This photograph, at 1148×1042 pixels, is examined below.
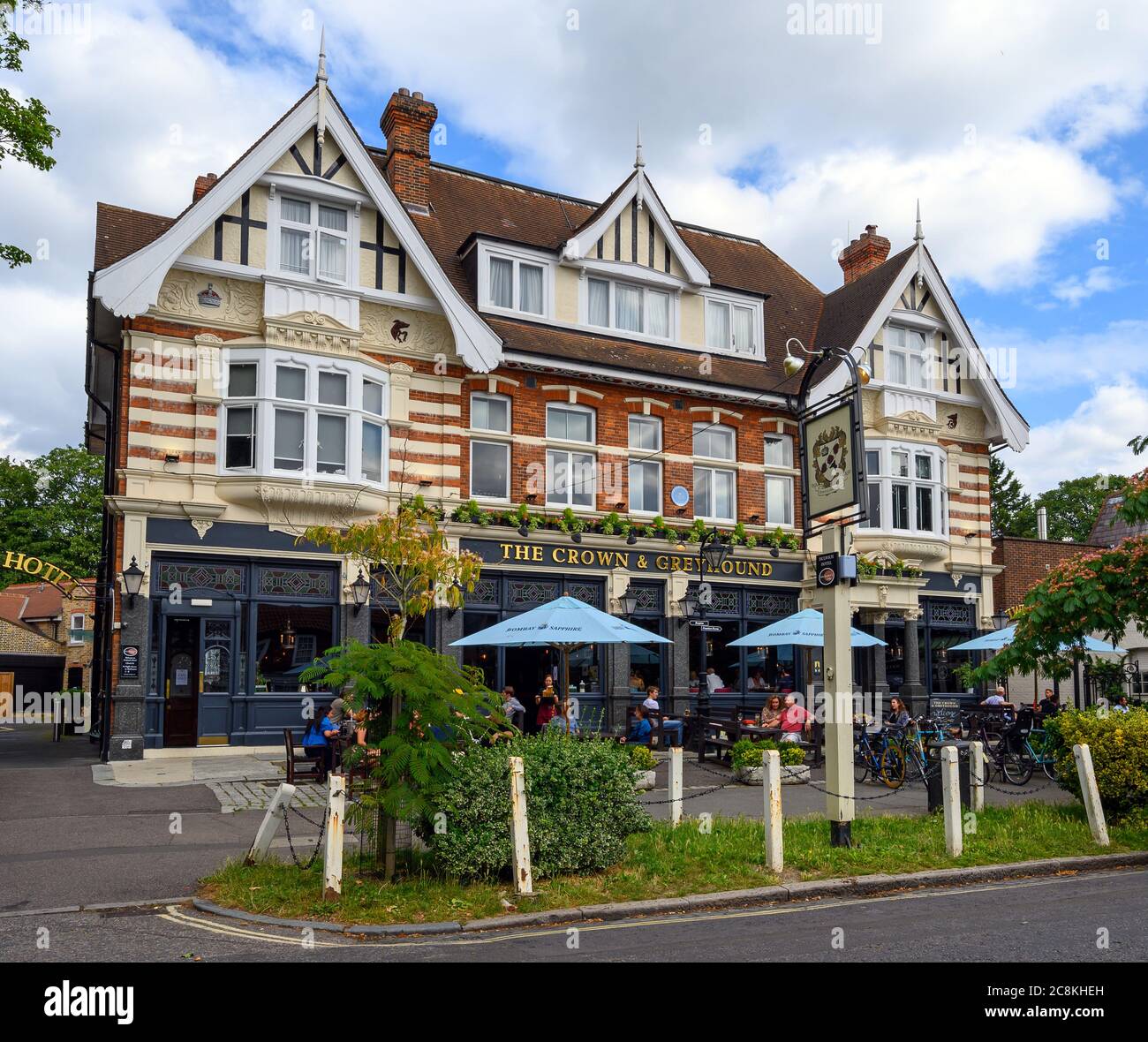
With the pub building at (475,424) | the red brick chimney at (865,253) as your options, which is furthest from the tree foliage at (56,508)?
the red brick chimney at (865,253)

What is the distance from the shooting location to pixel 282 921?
7.89 metres

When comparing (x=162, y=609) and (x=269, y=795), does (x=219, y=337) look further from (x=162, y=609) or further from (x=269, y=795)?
(x=269, y=795)

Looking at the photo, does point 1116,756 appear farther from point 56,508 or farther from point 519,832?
point 56,508

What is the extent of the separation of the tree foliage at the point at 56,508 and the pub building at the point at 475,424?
24941mm

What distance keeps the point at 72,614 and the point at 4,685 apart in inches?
154

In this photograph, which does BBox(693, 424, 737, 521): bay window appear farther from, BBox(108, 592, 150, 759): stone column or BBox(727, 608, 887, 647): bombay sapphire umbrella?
BBox(108, 592, 150, 759): stone column

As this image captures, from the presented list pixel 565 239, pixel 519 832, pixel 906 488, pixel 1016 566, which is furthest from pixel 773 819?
pixel 1016 566

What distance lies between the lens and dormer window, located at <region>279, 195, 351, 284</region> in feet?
67.4

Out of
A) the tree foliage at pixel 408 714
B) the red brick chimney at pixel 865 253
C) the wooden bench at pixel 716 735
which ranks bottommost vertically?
the wooden bench at pixel 716 735

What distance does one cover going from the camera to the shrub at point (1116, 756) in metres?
11.6

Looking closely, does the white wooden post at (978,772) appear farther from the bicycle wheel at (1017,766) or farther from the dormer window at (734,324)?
the dormer window at (734,324)

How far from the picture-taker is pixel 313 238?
67.9 feet

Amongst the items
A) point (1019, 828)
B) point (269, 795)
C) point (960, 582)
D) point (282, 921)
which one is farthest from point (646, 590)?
point (282, 921)

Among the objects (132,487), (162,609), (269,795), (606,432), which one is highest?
(606,432)
